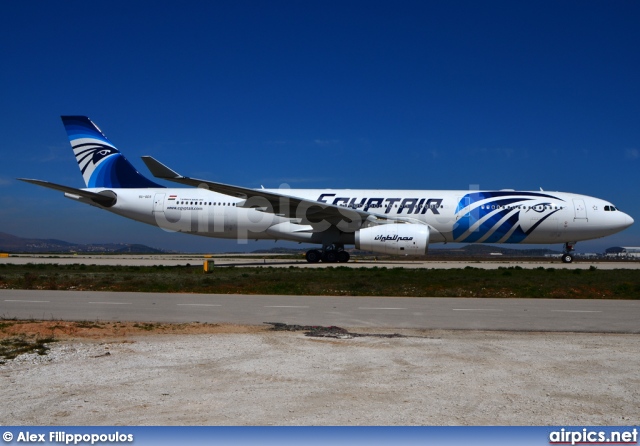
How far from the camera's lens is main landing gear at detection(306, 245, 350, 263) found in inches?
990

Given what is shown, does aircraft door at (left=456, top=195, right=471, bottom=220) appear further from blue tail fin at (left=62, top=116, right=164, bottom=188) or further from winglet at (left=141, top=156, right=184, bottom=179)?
blue tail fin at (left=62, top=116, right=164, bottom=188)

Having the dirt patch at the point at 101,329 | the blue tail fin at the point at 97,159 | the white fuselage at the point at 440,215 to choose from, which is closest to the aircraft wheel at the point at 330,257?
the white fuselage at the point at 440,215

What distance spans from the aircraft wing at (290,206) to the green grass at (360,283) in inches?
192

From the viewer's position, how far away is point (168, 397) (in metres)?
4.73

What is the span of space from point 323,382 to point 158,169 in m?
17.8

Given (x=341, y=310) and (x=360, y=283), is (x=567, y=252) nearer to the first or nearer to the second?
(x=360, y=283)

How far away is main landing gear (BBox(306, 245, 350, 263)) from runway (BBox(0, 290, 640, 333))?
39.3 feet

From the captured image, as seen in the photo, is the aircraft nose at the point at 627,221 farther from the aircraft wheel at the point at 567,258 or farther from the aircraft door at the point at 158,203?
the aircraft door at the point at 158,203

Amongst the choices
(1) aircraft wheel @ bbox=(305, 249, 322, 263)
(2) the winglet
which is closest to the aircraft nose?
(1) aircraft wheel @ bbox=(305, 249, 322, 263)

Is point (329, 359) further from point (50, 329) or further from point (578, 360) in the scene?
point (50, 329)

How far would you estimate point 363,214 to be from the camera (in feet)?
76.1

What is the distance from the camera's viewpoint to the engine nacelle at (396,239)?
22.6 meters

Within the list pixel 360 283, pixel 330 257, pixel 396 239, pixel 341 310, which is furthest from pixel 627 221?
pixel 341 310

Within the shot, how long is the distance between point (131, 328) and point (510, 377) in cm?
565
